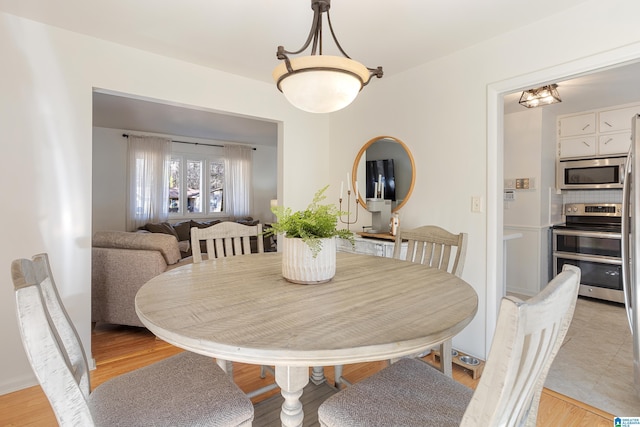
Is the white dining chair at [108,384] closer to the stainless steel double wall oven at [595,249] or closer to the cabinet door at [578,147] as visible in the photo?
the stainless steel double wall oven at [595,249]

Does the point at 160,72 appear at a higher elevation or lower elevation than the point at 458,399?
higher

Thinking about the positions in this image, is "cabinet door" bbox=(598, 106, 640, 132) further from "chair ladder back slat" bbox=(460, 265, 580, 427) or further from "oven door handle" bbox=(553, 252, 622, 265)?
"chair ladder back slat" bbox=(460, 265, 580, 427)

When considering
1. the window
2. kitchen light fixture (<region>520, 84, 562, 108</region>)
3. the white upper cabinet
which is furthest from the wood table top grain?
the window

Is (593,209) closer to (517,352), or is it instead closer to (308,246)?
(308,246)

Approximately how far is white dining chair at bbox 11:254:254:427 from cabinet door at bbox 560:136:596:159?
4.76 metres

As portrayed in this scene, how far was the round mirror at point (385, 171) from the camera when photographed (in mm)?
2898

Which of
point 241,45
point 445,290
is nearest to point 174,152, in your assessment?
point 241,45

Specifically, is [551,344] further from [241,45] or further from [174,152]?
[174,152]

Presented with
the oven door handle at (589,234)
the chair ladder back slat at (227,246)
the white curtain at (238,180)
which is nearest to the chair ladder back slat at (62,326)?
the chair ladder back slat at (227,246)

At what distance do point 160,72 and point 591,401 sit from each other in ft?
11.9

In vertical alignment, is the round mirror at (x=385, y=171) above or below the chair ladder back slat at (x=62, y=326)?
above

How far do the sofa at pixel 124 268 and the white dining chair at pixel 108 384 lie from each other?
1.69m

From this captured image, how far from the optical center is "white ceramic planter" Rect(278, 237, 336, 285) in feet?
4.33

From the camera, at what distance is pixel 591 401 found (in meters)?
1.89
